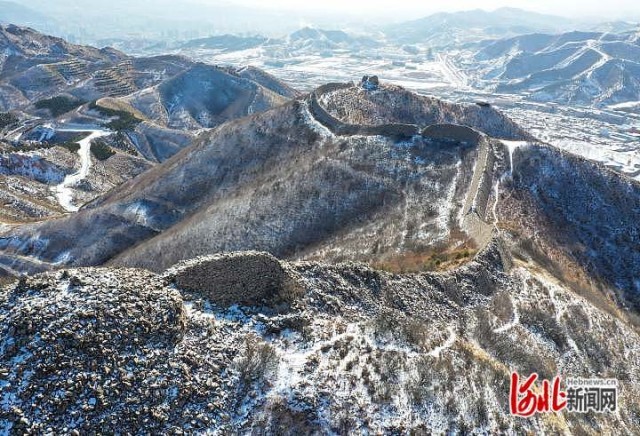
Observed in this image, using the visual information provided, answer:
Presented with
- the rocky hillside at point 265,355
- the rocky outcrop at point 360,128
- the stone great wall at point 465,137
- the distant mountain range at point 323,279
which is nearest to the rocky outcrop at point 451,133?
the stone great wall at point 465,137

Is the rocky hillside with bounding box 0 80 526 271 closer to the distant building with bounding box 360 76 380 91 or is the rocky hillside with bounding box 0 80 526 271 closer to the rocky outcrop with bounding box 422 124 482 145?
the rocky outcrop with bounding box 422 124 482 145

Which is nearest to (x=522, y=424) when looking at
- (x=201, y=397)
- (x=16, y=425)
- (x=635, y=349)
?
(x=201, y=397)

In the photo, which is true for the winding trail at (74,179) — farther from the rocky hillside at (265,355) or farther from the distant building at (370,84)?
the rocky hillside at (265,355)

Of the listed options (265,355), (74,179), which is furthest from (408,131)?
(74,179)

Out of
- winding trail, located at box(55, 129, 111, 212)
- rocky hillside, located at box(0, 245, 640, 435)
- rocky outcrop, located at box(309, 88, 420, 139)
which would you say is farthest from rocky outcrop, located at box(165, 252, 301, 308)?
winding trail, located at box(55, 129, 111, 212)

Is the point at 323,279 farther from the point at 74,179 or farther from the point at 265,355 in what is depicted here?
the point at 74,179
